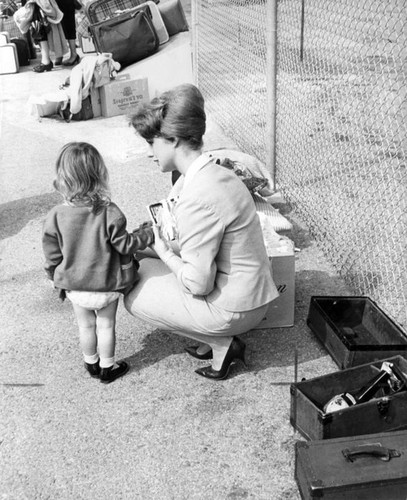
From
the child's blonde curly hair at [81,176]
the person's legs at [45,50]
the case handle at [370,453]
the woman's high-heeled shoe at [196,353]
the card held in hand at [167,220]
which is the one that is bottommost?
the person's legs at [45,50]

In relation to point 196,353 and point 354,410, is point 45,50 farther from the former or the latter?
point 354,410

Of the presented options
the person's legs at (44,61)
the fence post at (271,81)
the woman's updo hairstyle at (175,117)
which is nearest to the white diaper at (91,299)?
the woman's updo hairstyle at (175,117)

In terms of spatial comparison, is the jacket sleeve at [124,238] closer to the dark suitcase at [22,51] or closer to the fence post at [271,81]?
the fence post at [271,81]

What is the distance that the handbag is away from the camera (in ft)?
29.6

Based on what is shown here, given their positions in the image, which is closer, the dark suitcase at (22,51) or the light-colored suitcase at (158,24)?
the light-colored suitcase at (158,24)

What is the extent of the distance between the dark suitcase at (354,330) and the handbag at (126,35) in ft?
20.1

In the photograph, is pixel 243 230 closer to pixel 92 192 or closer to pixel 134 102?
pixel 92 192

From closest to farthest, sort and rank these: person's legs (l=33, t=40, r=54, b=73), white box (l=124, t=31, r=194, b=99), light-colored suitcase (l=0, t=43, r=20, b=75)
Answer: white box (l=124, t=31, r=194, b=99) < person's legs (l=33, t=40, r=54, b=73) < light-colored suitcase (l=0, t=43, r=20, b=75)

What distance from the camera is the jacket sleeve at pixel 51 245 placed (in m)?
3.22

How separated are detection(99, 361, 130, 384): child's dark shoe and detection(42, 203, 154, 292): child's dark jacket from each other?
0.45m

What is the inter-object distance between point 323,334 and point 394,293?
29.9 inches

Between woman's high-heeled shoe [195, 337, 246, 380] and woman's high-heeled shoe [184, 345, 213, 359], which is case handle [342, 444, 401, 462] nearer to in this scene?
woman's high-heeled shoe [195, 337, 246, 380]

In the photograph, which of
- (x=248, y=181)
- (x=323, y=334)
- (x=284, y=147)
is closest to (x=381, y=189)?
(x=284, y=147)

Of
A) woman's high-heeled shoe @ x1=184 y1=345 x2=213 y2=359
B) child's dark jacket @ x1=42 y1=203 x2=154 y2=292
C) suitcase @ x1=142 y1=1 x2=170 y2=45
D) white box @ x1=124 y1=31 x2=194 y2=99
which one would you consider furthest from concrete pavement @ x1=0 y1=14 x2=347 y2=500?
suitcase @ x1=142 y1=1 x2=170 y2=45
